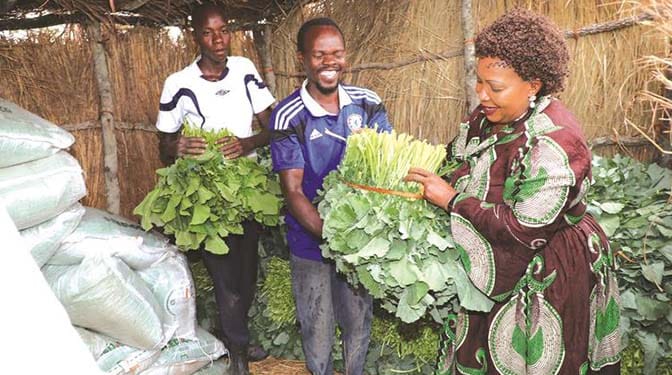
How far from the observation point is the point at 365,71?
4.60 m

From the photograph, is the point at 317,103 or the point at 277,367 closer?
the point at 317,103

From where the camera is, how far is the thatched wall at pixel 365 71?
12.5ft

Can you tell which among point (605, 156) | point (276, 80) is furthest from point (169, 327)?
point (605, 156)

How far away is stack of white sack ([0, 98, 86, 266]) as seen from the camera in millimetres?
2945

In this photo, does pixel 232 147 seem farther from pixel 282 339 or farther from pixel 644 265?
pixel 644 265

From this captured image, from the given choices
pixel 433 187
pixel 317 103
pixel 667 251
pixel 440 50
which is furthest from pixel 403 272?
pixel 440 50

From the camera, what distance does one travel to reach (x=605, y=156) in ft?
12.8

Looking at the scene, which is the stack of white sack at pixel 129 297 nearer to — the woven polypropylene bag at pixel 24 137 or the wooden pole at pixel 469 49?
the woven polypropylene bag at pixel 24 137

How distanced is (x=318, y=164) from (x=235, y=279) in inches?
39.9

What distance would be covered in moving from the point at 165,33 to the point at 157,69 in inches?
10.4

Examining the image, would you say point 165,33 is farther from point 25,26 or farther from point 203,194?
point 203,194

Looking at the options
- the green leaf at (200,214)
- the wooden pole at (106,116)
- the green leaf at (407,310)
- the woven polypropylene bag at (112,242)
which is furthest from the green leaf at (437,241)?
the wooden pole at (106,116)

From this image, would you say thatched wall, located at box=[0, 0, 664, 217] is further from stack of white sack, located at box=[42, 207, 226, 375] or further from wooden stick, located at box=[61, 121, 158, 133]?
stack of white sack, located at box=[42, 207, 226, 375]

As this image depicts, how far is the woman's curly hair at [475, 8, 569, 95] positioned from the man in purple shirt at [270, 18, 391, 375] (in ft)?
2.83
